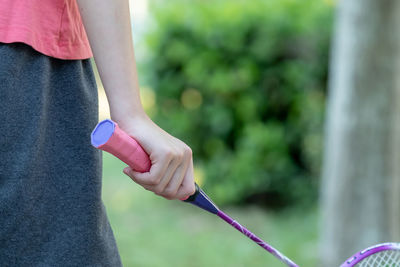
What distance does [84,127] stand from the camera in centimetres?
128

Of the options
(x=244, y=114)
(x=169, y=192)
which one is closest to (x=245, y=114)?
(x=244, y=114)

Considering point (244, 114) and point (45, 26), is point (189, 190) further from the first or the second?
point (244, 114)

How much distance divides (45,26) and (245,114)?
392 cm

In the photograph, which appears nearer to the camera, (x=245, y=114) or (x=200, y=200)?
(x=200, y=200)

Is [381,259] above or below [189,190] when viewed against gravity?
below

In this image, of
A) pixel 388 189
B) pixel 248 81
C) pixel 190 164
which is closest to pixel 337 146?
pixel 388 189

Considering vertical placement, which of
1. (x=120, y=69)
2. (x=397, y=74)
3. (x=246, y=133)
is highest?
(x=120, y=69)

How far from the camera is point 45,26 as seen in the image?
1.24m

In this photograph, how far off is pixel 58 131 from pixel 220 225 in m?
3.87

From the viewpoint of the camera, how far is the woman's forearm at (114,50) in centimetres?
123

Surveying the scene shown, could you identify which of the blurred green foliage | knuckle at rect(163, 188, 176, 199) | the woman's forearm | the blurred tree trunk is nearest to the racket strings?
knuckle at rect(163, 188, 176, 199)

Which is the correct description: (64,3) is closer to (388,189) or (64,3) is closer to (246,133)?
(388,189)

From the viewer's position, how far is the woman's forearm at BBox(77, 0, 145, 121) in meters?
1.23

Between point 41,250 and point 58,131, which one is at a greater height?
point 58,131
